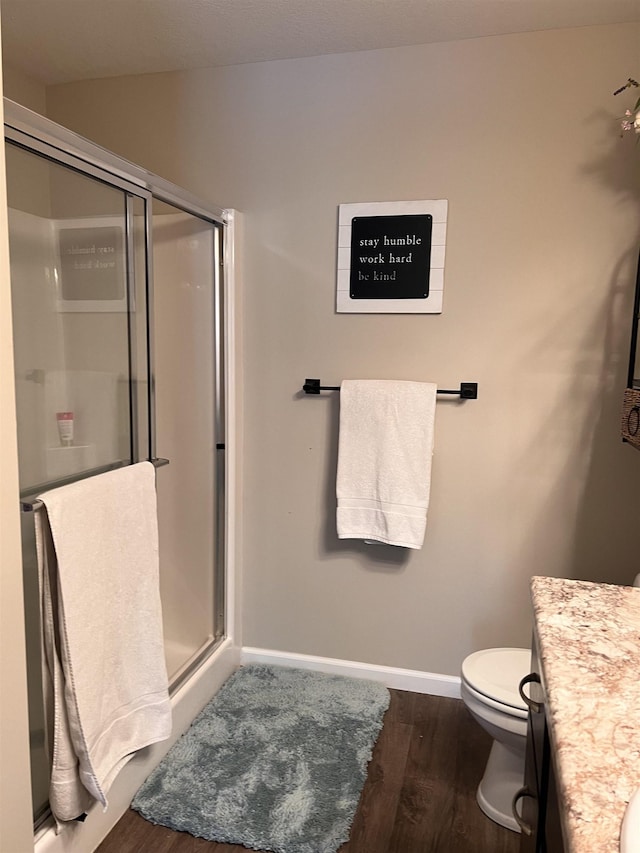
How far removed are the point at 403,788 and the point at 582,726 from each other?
4.11 ft

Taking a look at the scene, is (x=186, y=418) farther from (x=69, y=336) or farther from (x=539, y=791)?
(x=539, y=791)

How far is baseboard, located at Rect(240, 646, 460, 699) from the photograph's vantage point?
7.84 ft

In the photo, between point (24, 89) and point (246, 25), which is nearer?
point (246, 25)

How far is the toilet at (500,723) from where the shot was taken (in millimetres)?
1682

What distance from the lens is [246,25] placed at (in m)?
2.01

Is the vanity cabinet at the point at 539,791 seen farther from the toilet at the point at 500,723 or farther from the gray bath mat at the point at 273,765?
the gray bath mat at the point at 273,765

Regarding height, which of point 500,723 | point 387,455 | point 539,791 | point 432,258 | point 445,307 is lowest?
point 500,723

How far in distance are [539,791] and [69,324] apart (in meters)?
1.58

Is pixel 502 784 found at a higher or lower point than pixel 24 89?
lower

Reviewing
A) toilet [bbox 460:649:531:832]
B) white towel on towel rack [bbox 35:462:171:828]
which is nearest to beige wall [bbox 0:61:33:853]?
white towel on towel rack [bbox 35:462:171:828]

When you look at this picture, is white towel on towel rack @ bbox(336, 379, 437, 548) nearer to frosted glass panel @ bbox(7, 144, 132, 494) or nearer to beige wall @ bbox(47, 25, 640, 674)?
beige wall @ bbox(47, 25, 640, 674)

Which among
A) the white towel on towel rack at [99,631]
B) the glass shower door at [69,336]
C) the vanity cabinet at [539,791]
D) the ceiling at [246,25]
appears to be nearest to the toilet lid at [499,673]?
the vanity cabinet at [539,791]

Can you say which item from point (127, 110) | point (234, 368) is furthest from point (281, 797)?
point (127, 110)

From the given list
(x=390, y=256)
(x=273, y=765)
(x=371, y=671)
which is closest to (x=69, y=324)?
(x=390, y=256)
